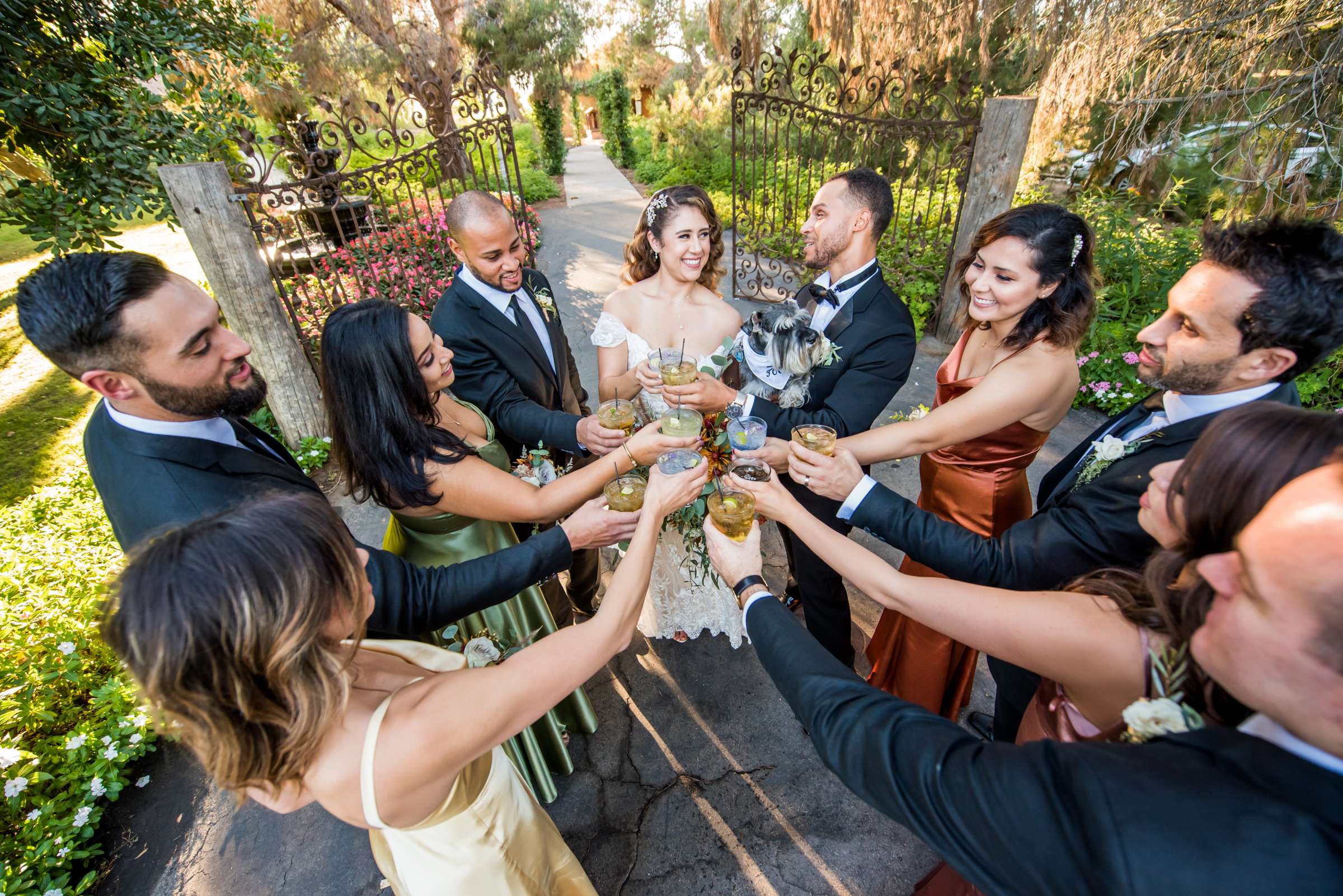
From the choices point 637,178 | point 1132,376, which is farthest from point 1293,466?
point 637,178

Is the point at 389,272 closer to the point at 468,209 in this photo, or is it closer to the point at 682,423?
the point at 468,209

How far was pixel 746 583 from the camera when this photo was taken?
6.10 feet

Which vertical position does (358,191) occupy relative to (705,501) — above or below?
above

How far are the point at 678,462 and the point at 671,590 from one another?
143 cm

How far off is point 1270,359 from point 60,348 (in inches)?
148

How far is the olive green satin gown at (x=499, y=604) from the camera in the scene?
2.37 meters

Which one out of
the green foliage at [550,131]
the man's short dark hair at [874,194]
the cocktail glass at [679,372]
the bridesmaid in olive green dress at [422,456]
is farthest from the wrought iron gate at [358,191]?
the green foliage at [550,131]

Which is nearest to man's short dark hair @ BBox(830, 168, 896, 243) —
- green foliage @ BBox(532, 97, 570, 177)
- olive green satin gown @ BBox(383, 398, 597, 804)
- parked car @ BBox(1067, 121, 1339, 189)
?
olive green satin gown @ BBox(383, 398, 597, 804)

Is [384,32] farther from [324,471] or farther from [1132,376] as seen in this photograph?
[1132,376]

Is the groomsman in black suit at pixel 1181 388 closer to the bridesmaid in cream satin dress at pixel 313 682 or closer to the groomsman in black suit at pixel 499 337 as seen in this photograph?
the bridesmaid in cream satin dress at pixel 313 682

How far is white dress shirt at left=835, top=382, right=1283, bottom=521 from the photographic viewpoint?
5.61 ft

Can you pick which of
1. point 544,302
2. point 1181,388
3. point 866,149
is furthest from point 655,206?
point 866,149

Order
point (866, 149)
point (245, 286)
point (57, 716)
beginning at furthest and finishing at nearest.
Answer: point (866, 149) < point (245, 286) < point (57, 716)

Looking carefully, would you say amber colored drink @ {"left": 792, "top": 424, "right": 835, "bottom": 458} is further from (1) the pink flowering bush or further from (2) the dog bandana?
(1) the pink flowering bush
